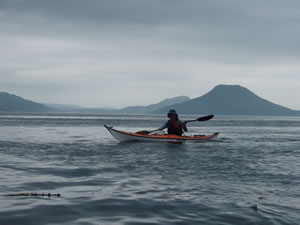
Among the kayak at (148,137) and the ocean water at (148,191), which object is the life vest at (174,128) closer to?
the kayak at (148,137)

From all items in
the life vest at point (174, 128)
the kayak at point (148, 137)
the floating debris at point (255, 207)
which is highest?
the life vest at point (174, 128)

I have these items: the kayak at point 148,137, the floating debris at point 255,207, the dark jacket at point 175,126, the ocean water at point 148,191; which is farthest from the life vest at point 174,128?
the floating debris at point 255,207

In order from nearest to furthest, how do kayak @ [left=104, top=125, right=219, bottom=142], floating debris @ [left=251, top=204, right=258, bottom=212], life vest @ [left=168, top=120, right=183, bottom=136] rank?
floating debris @ [left=251, top=204, right=258, bottom=212] < life vest @ [left=168, top=120, right=183, bottom=136] < kayak @ [left=104, top=125, right=219, bottom=142]

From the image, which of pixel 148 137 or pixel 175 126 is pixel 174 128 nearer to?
pixel 175 126

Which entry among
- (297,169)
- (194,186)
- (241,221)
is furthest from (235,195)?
(297,169)

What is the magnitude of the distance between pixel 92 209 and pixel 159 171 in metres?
6.63

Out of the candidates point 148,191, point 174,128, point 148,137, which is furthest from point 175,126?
point 148,191

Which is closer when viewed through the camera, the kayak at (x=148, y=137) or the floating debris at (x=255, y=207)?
the floating debris at (x=255, y=207)

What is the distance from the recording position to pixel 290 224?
24.5ft

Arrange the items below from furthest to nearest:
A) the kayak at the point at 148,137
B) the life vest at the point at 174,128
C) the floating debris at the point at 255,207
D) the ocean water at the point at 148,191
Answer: the kayak at the point at 148,137
the life vest at the point at 174,128
the floating debris at the point at 255,207
the ocean water at the point at 148,191

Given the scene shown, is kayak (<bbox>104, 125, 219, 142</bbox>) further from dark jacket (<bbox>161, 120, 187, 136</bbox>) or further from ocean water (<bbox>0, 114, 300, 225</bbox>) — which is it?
ocean water (<bbox>0, 114, 300, 225</bbox>)

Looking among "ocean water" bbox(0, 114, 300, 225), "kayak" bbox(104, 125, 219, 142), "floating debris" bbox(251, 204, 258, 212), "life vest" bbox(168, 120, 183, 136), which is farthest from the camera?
"kayak" bbox(104, 125, 219, 142)

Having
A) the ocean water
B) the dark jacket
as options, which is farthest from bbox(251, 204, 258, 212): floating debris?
the dark jacket

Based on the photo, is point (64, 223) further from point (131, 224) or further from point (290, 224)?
point (290, 224)
